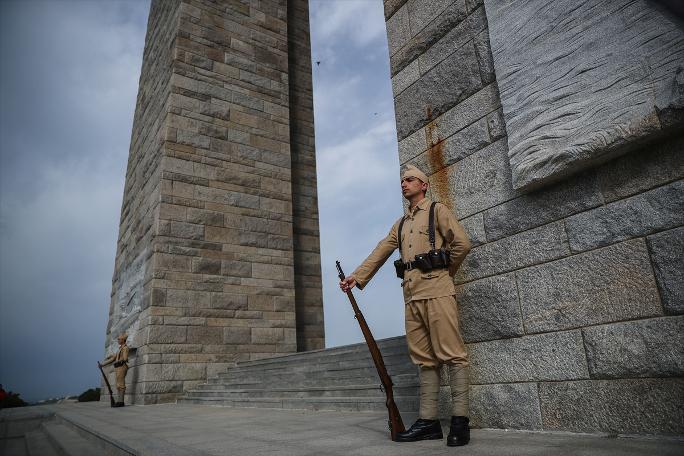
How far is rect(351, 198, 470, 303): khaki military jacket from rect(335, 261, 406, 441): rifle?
0.53 feet

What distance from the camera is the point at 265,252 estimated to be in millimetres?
9586

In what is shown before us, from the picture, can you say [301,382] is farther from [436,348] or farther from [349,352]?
[436,348]

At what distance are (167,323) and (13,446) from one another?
2833 millimetres

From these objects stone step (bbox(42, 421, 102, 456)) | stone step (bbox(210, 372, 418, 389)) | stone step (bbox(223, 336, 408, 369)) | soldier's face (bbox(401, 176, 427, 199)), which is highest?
soldier's face (bbox(401, 176, 427, 199))

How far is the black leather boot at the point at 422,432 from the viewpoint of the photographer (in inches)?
106

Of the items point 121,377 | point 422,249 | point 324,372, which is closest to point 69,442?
point 324,372

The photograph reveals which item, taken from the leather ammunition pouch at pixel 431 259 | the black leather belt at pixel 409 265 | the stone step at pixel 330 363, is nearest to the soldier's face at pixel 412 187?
the leather ammunition pouch at pixel 431 259

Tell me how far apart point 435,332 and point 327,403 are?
8.83ft

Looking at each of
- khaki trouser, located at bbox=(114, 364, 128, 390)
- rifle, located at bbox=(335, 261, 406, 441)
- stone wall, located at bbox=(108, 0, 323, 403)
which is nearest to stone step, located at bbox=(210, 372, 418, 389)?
stone wall, located at bbox=(108, 0, 323, 403)

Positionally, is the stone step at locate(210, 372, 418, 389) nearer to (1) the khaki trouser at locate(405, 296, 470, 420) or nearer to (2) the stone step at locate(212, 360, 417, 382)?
(2) the stone step at locate(212, 360, 417, 382)

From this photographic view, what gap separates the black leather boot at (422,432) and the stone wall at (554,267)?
34 cm

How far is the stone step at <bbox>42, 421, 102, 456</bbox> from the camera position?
158 inches

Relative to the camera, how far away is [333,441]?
279 centimetres

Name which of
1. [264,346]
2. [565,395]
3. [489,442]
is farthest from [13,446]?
[565,395]
